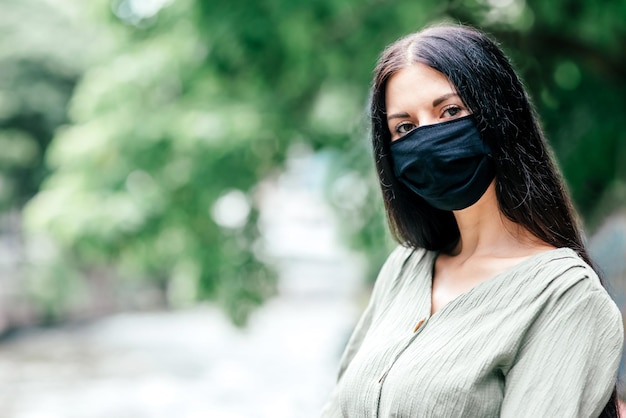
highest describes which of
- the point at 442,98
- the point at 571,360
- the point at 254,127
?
the point at 254,127

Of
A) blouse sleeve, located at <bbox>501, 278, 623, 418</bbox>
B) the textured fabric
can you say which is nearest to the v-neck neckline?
the textured fabric

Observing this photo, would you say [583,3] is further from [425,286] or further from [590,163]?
[425,286]

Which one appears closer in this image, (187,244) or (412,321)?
(412,321)

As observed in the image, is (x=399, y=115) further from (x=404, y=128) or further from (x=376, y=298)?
(x=376, y=298)

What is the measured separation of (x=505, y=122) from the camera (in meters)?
1.41

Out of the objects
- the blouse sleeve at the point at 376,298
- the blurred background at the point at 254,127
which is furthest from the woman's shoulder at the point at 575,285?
the blurred background at the point at 254,127

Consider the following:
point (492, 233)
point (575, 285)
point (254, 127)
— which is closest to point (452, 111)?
point (492, 233)

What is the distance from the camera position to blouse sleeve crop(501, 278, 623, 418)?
125cm

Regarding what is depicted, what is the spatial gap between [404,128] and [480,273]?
1.00 feet

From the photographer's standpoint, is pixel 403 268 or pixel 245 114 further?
pixel 245 114

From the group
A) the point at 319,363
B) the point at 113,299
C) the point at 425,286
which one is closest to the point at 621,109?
the point at 425,286

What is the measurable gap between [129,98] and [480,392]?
17.8 ft

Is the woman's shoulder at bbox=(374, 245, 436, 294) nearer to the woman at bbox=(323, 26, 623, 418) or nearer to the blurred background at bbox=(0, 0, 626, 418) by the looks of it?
the woman at bbox=(323, 26, 623, 418)

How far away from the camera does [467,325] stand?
1.38 m
